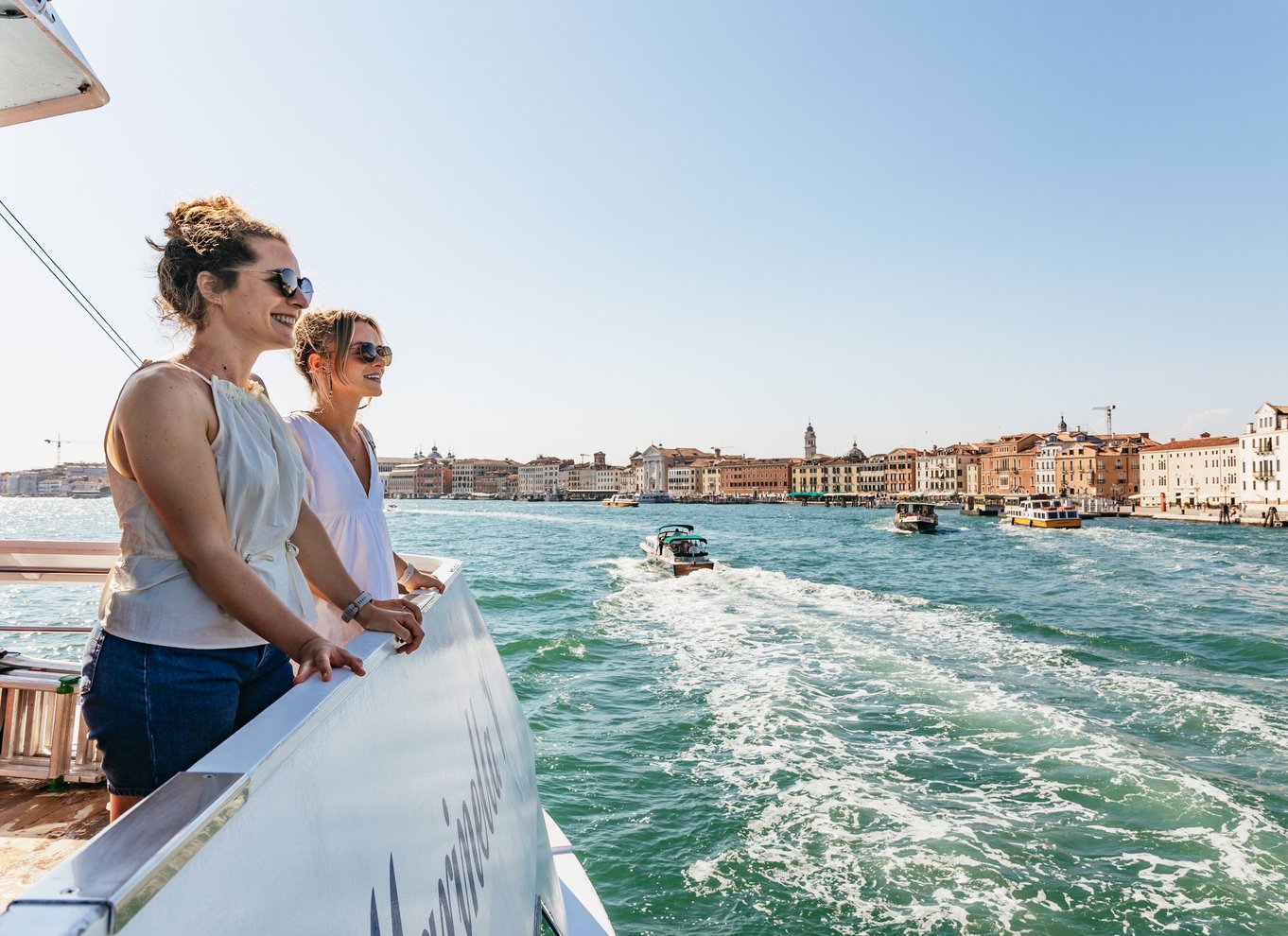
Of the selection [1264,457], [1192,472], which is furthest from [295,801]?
[1192,472]

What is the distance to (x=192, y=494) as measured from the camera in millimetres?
1217

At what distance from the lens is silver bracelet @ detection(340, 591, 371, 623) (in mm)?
1649

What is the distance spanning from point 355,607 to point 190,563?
0.47m

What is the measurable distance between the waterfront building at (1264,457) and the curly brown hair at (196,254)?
250 feet

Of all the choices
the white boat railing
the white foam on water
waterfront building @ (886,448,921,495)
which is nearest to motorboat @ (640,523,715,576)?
the white foam on water

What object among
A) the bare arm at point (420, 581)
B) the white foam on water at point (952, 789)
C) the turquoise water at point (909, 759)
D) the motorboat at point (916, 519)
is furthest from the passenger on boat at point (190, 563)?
the motorboat at point (916, 519)

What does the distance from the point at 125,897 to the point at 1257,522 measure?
226 ft

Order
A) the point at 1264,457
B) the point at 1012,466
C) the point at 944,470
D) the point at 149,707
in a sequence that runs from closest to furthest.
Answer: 1. the point at 149,707
2. the point at 1264,457
3. the point at 1012,466
4. the point at 944,470

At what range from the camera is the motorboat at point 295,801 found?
0.62m

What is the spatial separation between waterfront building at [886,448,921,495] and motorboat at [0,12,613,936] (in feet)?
363

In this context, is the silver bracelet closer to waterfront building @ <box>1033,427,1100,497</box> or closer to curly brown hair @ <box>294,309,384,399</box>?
curly brown hair @ <box>294,309,384,399</box>

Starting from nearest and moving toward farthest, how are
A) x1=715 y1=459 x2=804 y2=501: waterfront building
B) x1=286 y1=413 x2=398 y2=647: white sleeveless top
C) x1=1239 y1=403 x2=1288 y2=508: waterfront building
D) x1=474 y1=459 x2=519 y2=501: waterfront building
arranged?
x1=286 y1=413 x2=398 y2=647: white sleeveless top → x1=1239 y1=403 x2=1288 y2=508: waterfront building → x1=715 y1=459 x2=804 y2=501: waterfront building → x1=474 y1=459 x2=519 y2=501: waterfront building

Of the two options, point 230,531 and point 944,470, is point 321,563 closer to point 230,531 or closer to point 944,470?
point 230,531

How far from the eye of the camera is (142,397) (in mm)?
1205
